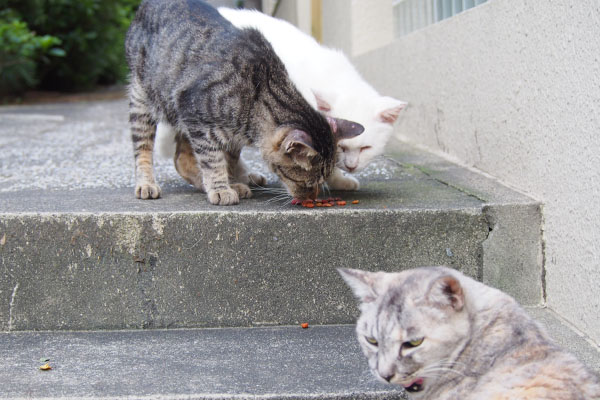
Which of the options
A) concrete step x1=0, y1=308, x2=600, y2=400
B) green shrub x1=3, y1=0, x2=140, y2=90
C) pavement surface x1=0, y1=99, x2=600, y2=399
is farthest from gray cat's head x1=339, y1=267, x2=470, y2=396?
green shrub x1=3, y1=0, x2=140, y2=90

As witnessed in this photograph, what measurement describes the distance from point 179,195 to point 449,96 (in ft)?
5.73

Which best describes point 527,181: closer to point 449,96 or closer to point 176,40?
point 449,96

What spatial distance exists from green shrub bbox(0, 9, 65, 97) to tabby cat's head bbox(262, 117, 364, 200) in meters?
7.00

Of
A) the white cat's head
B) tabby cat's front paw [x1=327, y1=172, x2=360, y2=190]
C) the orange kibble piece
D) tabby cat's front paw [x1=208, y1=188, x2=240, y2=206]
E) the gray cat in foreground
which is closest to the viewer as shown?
the gray cat in foreground

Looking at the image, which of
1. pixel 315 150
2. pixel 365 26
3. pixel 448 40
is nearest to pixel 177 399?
pixel 315 150

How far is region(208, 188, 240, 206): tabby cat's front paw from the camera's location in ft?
9.23

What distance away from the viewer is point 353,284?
6.36ft

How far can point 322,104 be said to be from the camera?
313 centimetres

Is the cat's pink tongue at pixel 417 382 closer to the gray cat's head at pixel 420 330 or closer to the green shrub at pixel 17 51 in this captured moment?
the gray cat's head at pixel 420 330

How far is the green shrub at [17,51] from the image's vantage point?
8562mm

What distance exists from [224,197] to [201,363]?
0.85m

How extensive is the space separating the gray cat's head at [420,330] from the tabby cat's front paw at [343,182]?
1385 millimetres

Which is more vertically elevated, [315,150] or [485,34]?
[485,34]

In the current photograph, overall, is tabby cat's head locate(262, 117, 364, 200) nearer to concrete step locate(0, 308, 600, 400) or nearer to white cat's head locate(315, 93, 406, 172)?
white cat's head locate(315, 93, 406, 172)
